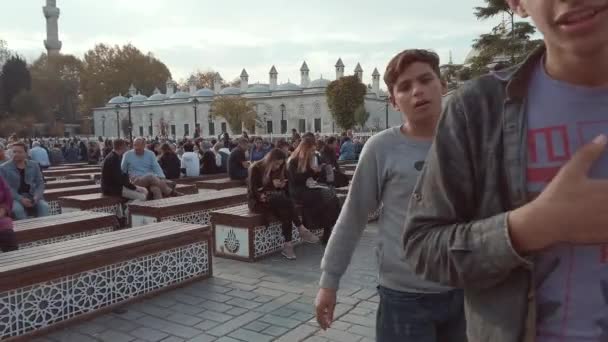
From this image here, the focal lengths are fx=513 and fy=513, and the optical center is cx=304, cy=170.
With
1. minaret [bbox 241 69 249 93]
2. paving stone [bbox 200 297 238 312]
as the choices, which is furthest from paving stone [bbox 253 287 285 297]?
minaret [bbox 241 69 249 93]

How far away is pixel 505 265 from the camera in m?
0.97

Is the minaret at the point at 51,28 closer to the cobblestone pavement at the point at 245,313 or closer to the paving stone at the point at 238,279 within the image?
the paving stone at the point at 238,279

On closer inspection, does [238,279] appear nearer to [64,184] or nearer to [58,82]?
[64,184]

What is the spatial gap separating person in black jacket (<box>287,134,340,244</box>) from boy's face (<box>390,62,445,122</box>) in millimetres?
4953

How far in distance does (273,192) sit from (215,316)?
2.58 m

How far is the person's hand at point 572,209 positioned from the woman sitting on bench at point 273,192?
6151 mm

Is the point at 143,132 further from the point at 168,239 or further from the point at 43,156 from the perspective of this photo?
the point at 168,239

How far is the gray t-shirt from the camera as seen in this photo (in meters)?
1.00

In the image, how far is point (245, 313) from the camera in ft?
16.0

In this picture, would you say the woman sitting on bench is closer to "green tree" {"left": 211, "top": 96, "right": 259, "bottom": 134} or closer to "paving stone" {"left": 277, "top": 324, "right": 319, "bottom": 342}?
"paving stone" {"left": 277, "top": 324, "right": 319, "bottom": 342}

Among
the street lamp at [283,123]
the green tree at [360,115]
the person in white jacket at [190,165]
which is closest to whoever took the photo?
the person in white jacket at [190,165]

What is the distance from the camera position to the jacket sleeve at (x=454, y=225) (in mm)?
986

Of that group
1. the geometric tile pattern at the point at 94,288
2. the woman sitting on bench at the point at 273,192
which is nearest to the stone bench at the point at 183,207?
the woman sitting on bench at the point at 273,192

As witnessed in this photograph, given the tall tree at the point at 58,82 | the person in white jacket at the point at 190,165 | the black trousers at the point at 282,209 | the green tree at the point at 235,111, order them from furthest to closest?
the tall tree at the point at 58,82 < the green tree at the point at 235,111 < the person in white jacket at the point at 190,165 < the black trousers at the point at 282,209
